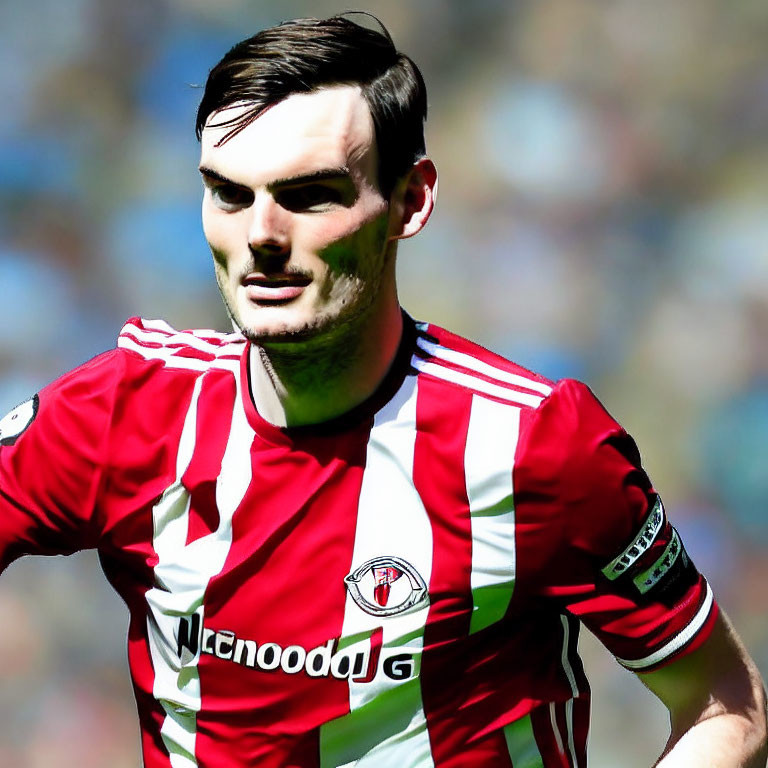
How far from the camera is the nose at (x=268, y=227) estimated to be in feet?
5.01

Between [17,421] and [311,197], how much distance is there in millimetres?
565

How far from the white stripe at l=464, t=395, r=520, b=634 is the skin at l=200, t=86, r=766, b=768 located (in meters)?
0.18

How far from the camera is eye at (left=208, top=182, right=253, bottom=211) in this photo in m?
1.58

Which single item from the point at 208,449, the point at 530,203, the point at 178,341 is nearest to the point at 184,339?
the point at 178,341

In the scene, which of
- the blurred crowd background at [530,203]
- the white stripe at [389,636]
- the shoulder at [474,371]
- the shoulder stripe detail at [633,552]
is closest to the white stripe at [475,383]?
the shoulder at [474,371]

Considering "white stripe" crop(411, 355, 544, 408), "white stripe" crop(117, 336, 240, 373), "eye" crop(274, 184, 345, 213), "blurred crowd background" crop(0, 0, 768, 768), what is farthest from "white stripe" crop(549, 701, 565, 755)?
"blurred crowd background" crop(0, 0, 768, 768)

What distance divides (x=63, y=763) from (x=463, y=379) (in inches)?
113

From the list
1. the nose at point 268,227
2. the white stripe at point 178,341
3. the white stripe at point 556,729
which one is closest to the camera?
the nose at point 268,227

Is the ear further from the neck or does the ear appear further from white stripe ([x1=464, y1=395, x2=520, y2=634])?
white stripe ([x1=464, y1=395, x2=520, y2=634])

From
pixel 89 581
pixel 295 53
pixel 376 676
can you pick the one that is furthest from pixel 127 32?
pixel 376 676

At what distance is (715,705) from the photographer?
1.69 meters

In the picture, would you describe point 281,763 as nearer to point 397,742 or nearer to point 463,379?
point 397,742

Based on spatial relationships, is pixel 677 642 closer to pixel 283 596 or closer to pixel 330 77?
pixel 283 596

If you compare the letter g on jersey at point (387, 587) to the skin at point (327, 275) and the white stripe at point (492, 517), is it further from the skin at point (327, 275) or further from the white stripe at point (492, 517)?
the skin at point (327, 275)
